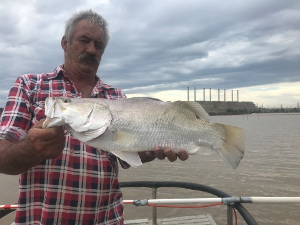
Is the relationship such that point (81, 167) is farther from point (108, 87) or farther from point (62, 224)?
point (108, 87)

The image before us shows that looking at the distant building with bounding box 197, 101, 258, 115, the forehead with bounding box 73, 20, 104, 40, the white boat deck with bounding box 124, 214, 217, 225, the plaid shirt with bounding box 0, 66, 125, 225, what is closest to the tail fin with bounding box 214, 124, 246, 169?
the plaid shirt with bounding box 0, 66, 125, 225

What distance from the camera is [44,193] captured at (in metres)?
2.78

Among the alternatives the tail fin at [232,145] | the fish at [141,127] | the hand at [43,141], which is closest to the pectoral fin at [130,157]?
the fish at [141,127]

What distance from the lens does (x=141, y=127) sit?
290 cm

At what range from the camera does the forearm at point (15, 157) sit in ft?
8.07

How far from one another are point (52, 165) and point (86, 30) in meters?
1.60

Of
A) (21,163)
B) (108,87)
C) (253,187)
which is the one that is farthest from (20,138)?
(253,187)

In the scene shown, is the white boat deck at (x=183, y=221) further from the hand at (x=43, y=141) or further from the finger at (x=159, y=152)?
the hand at (x=43, y=141)

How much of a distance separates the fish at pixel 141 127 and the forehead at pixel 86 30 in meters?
0.94

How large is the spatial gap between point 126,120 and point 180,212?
7.57 m

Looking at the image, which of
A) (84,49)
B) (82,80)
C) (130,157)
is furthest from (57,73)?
(130,157)

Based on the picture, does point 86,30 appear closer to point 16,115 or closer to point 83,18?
point 83,18

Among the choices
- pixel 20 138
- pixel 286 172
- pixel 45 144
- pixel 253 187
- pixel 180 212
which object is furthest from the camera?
pixel 286 172

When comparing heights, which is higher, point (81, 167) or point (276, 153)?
point (81, 167)
